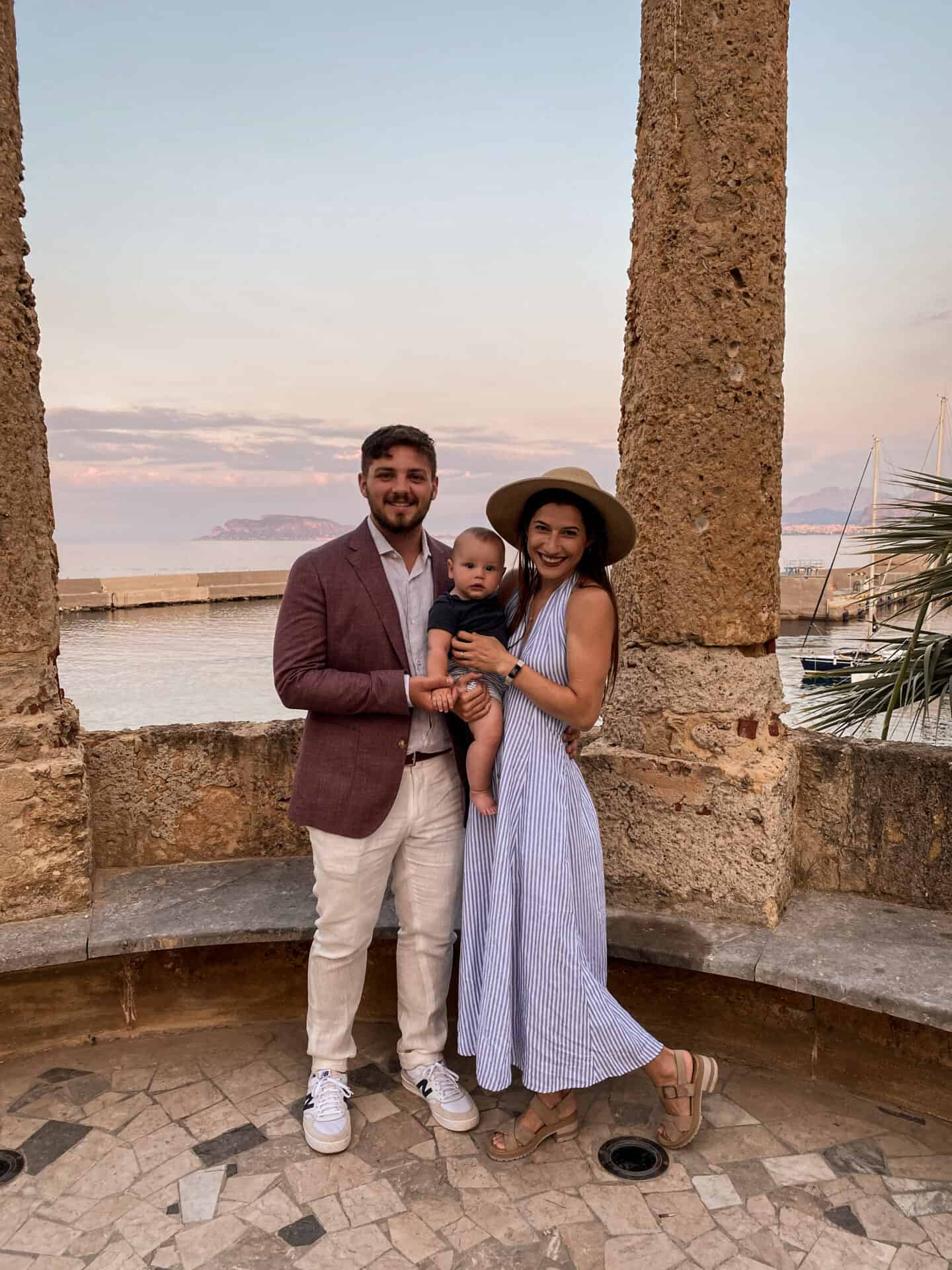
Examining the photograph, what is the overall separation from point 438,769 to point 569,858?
0.47 meters

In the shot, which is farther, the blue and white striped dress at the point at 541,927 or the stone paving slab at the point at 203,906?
the stone paving slab at the point at 203,906

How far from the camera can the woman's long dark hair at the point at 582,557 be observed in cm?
245

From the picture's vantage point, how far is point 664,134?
2.89 m

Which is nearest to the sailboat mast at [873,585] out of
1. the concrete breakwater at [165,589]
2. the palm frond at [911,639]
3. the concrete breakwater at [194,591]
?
the palm frond at [911,639]

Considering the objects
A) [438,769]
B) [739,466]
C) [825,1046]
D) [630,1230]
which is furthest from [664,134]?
[630,1230]

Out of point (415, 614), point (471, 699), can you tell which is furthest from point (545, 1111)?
point (415, 614)

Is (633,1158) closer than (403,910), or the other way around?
(633,1158)

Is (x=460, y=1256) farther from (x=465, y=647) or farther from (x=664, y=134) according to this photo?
(x=664, y=134)

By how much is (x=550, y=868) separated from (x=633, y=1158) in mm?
837

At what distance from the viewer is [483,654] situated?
2.39 metres

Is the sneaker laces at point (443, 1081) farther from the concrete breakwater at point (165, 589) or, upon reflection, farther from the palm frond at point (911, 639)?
the concrete breakwater at point (165, 589)

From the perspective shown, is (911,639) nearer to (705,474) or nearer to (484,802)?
(705,474)

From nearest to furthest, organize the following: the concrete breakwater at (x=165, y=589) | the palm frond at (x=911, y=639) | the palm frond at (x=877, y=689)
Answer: the palm frond at (x=911, y=639), the palm frond at (x=877, y=689), the concrete breakwater at (x=165, y=589)

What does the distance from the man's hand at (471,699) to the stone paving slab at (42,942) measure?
1442 mm
